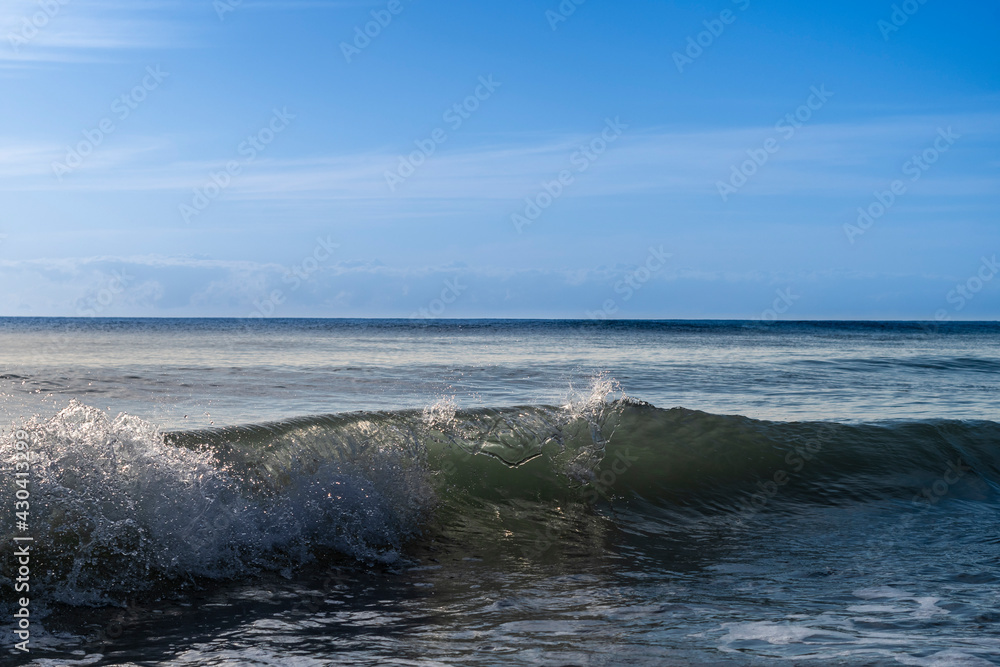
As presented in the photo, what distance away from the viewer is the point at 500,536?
709cm

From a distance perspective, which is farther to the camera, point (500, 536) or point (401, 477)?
point (401, 477)

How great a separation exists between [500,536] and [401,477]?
46.3 inches

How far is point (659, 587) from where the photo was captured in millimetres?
5438

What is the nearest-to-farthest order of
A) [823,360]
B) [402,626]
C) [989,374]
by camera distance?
[402,626]
[989,374]
[823,360]

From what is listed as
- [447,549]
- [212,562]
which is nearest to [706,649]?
[447,549]

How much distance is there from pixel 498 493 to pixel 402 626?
3809mm

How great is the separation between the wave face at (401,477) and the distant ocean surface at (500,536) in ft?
0.08

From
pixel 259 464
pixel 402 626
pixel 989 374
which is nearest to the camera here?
pixel 402 626

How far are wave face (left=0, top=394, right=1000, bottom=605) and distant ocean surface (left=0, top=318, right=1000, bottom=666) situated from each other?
1.0 inches

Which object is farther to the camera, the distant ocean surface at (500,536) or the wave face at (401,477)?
the wave face at (401,477)

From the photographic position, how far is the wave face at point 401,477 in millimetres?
5598

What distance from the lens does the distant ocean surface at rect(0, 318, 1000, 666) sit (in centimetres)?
430

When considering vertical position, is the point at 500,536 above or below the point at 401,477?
below

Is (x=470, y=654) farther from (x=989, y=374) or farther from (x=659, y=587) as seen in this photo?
(x=989, y=374)
